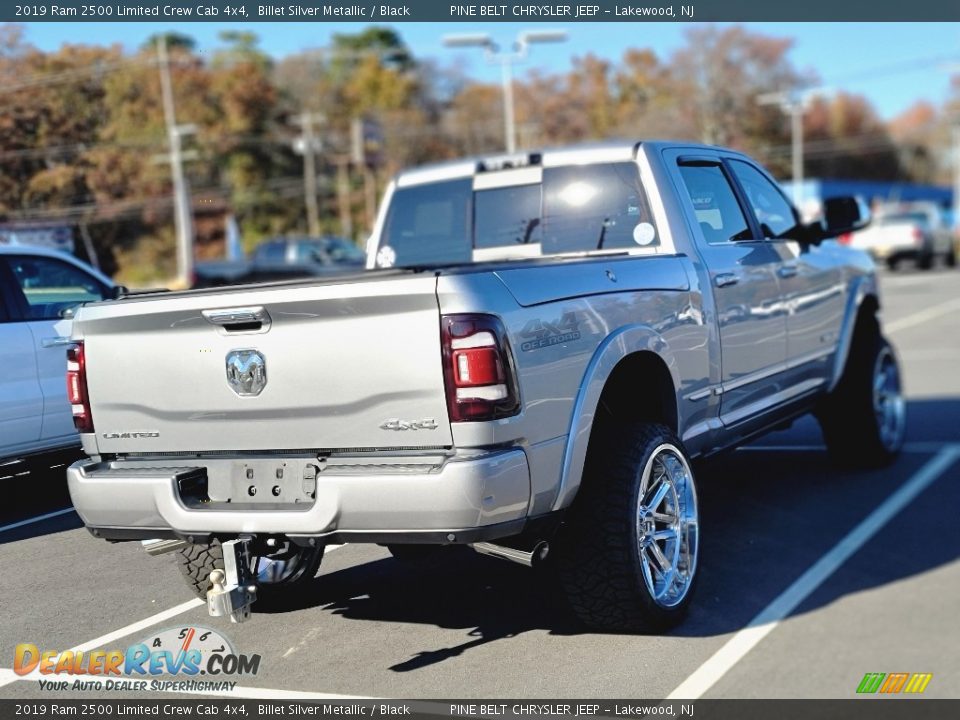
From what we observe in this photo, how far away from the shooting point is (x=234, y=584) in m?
3.93

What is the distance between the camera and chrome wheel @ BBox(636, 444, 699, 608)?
14.6ft

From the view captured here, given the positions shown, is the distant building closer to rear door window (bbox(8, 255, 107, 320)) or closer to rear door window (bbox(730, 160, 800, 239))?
rear door window (bbox(8, 255, 107, 320))

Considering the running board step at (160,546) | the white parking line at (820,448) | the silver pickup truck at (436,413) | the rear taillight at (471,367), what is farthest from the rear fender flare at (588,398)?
the white parking line at (820,448)

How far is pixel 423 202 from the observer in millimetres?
6398

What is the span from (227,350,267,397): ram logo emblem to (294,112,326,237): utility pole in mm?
41497

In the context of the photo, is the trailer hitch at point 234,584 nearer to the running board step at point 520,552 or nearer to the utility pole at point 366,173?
the running board step at point 520,552

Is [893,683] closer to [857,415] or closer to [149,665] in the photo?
[149,665]

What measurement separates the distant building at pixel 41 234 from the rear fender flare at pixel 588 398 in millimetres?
6743

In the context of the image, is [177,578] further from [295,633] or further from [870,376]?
[870,376]

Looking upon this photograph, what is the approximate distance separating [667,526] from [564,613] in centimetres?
57

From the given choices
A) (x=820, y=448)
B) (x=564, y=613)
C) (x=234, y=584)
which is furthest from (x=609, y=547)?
(x=820, y=448)

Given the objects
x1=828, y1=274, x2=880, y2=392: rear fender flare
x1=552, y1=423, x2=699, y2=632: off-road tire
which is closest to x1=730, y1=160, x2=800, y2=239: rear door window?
x1=828, y1=274, x2=880, y2=392: rear fender flare

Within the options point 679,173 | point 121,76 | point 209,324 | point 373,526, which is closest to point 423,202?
point 679,173

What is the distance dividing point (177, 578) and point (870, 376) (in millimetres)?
4472
